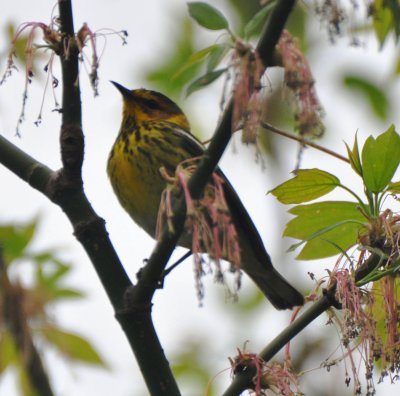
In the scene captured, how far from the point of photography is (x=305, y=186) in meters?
2.49

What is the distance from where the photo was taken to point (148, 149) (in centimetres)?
469

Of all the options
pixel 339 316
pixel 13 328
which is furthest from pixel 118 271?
pixel 13 328

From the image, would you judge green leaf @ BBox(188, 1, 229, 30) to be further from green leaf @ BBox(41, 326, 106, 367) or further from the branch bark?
green leaf @ BBox(41, 326, 106, 367)

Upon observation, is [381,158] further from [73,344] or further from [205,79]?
[73,344]

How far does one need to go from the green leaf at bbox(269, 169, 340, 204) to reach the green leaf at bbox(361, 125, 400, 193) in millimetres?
111

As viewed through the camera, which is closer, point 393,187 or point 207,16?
point 207,16

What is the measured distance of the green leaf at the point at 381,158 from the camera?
2.37 meters

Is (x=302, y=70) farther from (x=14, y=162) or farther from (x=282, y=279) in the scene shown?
(x=282, y=279)

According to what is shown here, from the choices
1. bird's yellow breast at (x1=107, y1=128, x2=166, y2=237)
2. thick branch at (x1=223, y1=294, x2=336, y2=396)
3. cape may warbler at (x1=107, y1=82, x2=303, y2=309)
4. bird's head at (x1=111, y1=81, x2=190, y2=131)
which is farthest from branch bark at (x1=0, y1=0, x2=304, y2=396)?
bird's head at (x1=111, y1=81, x2=190, y2=131)

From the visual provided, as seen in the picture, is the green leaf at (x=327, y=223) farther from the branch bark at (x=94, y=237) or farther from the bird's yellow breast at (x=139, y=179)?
the bird's yellow breast at (x=139, y=179)

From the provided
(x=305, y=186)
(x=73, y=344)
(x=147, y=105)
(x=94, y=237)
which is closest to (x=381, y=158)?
(x=305, y=186)

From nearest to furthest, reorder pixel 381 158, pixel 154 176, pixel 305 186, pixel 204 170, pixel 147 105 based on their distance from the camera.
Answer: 1. pixel 204 170
2. pixel 381 158
3. pixel 305 186
4. pixel 154 176
5. pixel 147 105

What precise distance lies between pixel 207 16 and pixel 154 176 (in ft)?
8.02

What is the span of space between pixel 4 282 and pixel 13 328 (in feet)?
0.59
